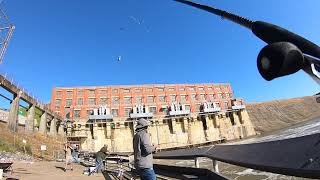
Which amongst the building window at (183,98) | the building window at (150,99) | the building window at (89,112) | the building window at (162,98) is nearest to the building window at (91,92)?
the building window at (89,112)

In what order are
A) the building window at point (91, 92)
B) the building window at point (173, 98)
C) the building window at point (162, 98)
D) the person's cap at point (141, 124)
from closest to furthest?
the person's cap at point (141, 124) < the building window at point (91, 92) < the building window at point (162, 98) < the building window at point (173, 98)

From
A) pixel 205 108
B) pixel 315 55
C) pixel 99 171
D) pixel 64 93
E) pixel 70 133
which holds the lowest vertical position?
pixel 99 171

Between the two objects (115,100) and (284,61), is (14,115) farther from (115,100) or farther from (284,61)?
(115,100)

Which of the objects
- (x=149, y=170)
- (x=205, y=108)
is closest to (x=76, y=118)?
(x=205, y=108)

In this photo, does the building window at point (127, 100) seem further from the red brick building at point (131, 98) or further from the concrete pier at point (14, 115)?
the concrete pier at point (14, 115)

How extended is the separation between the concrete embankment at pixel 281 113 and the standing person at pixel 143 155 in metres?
101

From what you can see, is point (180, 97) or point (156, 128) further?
point (180, 97)

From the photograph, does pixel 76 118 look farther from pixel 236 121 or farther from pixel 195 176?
pixel 195 176

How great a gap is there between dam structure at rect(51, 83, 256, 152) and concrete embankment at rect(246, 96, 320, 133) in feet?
59.0

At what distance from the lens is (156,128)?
285 feet

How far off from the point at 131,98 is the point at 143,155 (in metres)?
85.3

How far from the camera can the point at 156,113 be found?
8969 cm

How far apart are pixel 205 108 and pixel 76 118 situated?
3688 cm

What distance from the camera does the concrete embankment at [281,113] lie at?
106 m
